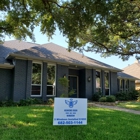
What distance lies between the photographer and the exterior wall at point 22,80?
1258 centimetres

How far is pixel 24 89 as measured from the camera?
42.5 feet

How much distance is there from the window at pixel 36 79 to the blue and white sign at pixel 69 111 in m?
9.65

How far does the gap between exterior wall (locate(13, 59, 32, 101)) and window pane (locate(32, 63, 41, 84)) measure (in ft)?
1.88

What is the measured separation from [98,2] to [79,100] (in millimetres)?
4520

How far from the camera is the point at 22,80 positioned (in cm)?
1295

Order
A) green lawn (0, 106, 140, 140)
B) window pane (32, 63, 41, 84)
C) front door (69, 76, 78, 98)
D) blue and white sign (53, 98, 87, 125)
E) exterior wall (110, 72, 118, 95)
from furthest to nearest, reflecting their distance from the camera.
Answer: exterior wall (110, 72, 118, 95) < front door (69, 76, 78, 98) < window pane (32, 63, 41, 84) < green lawn (0, 106, 140, 140) < blue and white sign (53, 98, 87, 125)

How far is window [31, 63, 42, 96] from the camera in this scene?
13.7 m

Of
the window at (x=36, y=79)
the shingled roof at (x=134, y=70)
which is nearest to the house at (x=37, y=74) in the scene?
the window at (x=36, y=79)

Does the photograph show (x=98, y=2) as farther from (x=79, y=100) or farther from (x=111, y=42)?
(x=111, y=42)

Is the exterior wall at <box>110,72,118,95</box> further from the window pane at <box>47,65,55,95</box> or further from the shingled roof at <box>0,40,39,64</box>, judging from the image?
the shingled roof at <box>0,40,39,64</box>

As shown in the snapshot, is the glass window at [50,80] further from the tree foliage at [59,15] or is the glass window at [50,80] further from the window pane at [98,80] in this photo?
the window pane at [98,80]

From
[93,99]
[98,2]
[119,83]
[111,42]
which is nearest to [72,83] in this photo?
[93,99]

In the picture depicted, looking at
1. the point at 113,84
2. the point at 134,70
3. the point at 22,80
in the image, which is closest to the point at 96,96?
the point at 113,84

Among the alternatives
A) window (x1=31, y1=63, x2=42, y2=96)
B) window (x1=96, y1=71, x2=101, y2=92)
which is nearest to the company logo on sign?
window (x1=31, y1=63, x2=42, y2=96)
